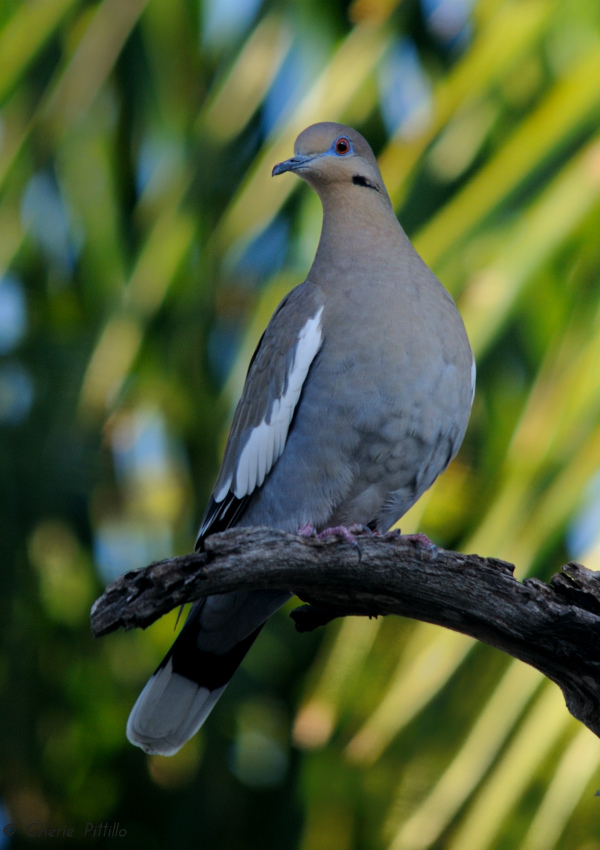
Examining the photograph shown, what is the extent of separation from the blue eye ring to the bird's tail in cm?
151

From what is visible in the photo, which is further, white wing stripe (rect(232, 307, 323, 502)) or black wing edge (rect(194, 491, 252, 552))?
black wing edge (rect(194, 491, 252, 552))

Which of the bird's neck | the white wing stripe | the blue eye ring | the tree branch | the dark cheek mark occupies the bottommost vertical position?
the tree branch

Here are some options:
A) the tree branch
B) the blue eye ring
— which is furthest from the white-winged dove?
the tree branch

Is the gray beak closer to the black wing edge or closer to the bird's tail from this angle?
the black wing edge

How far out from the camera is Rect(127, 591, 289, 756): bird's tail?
2980 millimetres

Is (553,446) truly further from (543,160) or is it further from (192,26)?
(192,26)

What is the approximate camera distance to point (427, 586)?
2.19 m

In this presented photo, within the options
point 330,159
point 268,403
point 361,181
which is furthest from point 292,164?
point 268,403

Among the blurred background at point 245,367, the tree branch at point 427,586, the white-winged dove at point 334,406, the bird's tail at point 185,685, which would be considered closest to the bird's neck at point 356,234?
the white-winged dove at point 334,406

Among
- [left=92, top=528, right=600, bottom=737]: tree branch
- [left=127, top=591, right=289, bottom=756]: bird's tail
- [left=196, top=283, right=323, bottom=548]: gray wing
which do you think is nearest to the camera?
[left=92, top=528, right=600, bottom=737]: tree branch

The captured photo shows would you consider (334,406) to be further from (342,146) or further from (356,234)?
(342,146)

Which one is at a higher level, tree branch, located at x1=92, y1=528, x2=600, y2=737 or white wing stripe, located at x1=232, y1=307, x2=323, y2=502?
white wing stripe, located at x1=232, y1=307, x2=323, y2=502

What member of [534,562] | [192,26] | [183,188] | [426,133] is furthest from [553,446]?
[192,26]

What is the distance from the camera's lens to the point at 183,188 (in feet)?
13.7
